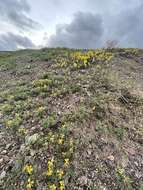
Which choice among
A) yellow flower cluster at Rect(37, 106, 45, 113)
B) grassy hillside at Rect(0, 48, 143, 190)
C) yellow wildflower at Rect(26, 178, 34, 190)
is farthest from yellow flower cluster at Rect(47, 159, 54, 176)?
yellow flower cluster at Rect(37, 106, 45, 113)

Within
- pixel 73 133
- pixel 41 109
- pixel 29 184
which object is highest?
pixel 41 109

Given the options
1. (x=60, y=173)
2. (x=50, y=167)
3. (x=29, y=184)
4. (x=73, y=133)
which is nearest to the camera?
(x=29, y=184)

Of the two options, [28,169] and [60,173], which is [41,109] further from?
[60,173]

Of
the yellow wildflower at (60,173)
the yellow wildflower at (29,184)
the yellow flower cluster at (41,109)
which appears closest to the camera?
the yellow wildflower at (29,184)

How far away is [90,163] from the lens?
362cm

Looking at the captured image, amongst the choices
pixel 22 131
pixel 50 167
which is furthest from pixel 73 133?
pixel 22 131

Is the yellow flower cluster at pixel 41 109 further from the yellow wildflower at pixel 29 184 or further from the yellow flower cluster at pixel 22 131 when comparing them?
the yellow wildflower at pixel 29 184

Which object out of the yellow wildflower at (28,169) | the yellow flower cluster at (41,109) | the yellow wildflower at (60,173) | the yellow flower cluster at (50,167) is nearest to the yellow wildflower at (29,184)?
the yellow wildflower at (28,169)

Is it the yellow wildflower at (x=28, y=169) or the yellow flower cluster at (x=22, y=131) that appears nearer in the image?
the yellow wildflower at (x=28, y=169)

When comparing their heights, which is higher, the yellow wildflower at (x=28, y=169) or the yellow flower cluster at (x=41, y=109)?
the yellow flower cluster at (x=41, y=109)

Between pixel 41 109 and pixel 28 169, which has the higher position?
pixel 41 109

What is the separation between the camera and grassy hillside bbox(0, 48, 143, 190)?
3354 mm

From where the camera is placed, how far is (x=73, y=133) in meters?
4.12

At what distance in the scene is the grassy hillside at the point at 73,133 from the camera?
3.35 metres
